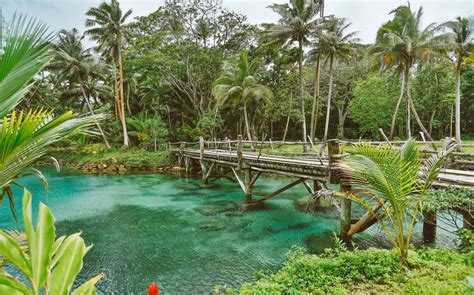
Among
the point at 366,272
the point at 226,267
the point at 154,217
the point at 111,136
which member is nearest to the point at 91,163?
the point at 111,136

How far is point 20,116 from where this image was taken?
1736 millimetres

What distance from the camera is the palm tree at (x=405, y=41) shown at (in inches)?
654

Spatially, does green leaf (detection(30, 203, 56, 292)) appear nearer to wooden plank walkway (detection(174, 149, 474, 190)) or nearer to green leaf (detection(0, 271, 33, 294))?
green leaf (detection(0, 271, 33, 294))

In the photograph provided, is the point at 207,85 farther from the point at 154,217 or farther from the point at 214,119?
the point at 154,217

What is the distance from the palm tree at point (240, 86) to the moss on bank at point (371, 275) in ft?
56.1

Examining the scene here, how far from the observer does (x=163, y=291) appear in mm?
5707

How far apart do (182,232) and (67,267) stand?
27.6 feet

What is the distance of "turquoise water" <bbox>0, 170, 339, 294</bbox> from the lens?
6357 millimetres

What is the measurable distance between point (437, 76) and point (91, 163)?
3110 cm

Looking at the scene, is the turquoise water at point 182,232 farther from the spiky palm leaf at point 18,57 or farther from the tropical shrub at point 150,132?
the tropical shrub at point 150,132

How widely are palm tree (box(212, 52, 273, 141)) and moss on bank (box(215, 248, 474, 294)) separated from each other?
1709cm

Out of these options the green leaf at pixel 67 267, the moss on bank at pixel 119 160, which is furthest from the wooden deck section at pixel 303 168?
the moss on bank at pixel 119 160

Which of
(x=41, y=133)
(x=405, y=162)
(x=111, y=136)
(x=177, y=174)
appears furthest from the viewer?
(x=111, y=136)

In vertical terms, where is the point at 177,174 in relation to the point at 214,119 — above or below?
below
